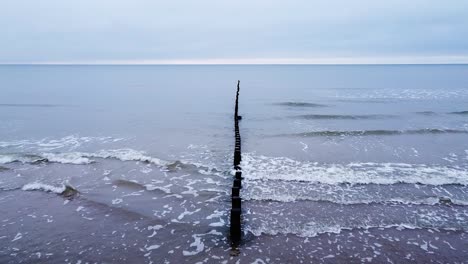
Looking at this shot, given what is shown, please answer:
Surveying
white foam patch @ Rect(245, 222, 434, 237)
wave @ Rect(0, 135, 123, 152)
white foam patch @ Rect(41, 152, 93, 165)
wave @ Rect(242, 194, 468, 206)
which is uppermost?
wave @ Rect(242, 194, 468, 206)

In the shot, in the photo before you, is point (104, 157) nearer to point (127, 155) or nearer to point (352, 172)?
point (127, 155)

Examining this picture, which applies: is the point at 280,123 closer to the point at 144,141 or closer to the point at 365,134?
the point at 365,134

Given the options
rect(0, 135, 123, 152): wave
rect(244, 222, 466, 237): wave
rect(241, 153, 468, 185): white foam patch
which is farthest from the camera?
rect(0, 135, 123, 152): wave

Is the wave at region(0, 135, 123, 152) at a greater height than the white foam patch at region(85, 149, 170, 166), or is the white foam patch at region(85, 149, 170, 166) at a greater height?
the white foam patch at region(85, 149, 170, 166)

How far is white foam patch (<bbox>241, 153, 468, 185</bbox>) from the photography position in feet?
40.8

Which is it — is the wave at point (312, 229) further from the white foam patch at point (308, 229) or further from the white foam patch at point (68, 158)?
the white foam patch at point (68, 158)

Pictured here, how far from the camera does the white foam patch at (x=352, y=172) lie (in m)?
12.4

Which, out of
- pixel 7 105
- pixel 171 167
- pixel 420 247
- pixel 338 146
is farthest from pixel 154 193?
pixel 7 105

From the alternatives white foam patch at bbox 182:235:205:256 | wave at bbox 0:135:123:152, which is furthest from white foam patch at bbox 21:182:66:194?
wave at bbox 0:135:123:152

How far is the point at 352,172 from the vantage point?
44.0ft

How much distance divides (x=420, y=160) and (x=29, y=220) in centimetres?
1592

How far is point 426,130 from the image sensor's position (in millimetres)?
22281

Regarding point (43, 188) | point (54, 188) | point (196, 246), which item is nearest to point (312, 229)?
point (196, 246)

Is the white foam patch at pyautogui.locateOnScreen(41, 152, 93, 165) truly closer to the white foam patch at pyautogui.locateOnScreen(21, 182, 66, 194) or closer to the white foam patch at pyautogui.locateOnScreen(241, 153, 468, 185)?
the white foam patch at pyautogui.locateOnScreen(21, 182, 66, 194)
